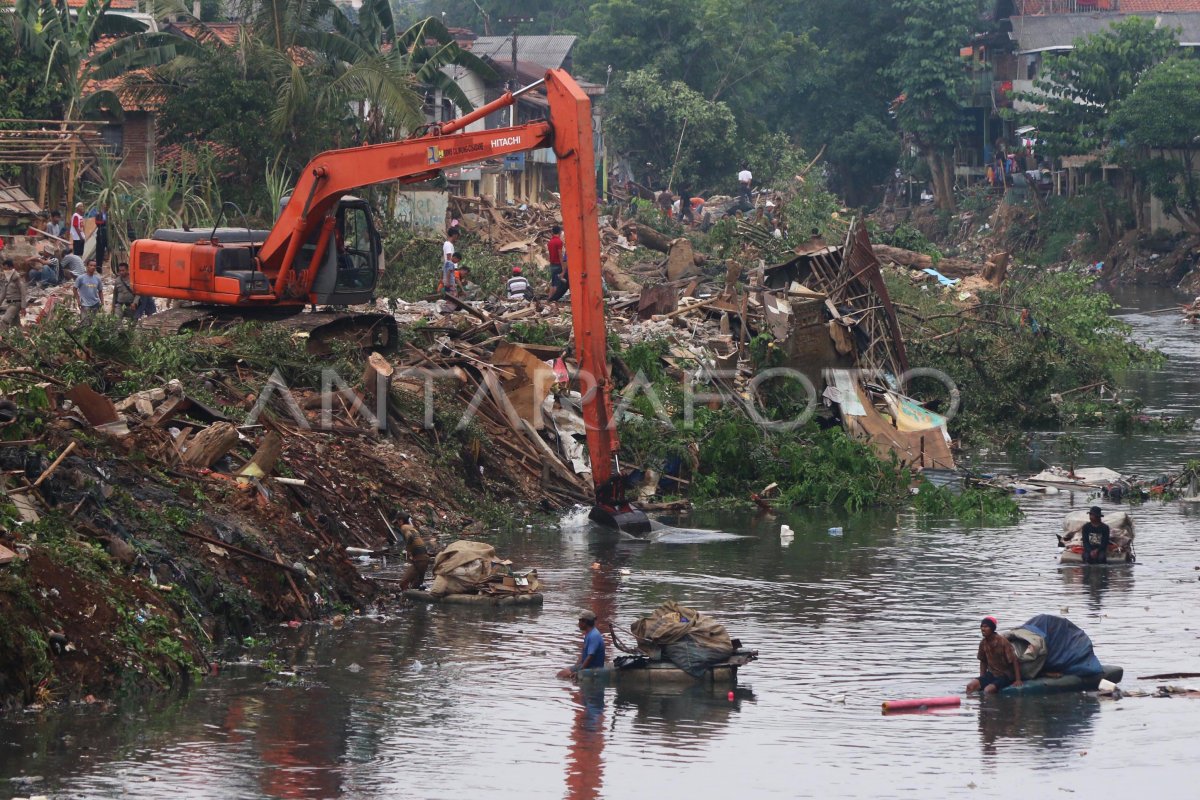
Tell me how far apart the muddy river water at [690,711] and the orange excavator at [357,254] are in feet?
7.78

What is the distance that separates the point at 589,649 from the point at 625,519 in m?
6.52

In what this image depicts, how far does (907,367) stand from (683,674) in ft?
49.9

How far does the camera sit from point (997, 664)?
564 inches

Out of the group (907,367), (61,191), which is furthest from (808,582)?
(61,191)

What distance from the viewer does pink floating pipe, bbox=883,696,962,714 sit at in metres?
13.8

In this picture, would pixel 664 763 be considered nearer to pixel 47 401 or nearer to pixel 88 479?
pixel 88 479

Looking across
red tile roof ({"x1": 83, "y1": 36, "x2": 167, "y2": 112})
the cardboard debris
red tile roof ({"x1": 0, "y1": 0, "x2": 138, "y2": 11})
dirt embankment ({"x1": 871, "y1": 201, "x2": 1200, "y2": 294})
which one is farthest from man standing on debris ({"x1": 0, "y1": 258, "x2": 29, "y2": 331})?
dirt embankment ({"x1": 871, "y1": 201, "x2": 1200, "y2": 294})

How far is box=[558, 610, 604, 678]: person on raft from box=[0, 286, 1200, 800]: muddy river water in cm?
25

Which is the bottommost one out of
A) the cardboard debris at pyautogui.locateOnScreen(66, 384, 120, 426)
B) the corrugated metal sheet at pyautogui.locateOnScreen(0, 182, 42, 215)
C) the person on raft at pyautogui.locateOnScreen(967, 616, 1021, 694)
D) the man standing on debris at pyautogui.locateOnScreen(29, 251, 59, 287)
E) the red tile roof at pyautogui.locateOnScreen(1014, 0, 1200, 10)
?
the person on raft at pyautogui.locateOnScreen(967, 616, 1021, 694)

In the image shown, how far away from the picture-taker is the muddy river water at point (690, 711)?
11.9 metres

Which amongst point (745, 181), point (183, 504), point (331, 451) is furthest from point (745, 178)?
point (183, 504)

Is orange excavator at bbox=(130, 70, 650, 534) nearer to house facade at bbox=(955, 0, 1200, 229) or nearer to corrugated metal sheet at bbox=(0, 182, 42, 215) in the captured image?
corrugated metal sheet at bbox=(0, 182, 42, 215)

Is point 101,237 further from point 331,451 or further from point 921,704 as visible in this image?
point 921,704

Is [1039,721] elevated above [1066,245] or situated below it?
below
